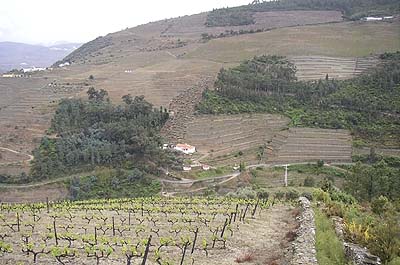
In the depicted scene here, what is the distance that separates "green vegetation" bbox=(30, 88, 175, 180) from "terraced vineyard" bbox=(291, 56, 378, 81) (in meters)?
36.4

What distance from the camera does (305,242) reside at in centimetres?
1623

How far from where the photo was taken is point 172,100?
275ft

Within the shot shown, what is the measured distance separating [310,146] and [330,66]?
38449mm

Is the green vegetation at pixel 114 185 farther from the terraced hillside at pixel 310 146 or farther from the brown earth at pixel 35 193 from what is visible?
the terraced hillside at pixel 310 146

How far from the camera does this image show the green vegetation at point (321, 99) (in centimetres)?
7144

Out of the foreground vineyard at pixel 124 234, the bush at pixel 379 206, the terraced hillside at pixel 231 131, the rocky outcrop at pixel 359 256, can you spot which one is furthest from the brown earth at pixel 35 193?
the rocky outcrop at pixel 359 256

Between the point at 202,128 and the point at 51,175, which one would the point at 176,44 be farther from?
the point at 51,175

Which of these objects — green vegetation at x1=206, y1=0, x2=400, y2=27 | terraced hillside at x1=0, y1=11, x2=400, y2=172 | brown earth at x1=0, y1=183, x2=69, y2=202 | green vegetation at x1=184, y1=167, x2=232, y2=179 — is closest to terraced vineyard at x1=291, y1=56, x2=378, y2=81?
terraced hillside at x1=0, y1=11, x2=400, y2=172

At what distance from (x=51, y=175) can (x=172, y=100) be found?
96.8ft

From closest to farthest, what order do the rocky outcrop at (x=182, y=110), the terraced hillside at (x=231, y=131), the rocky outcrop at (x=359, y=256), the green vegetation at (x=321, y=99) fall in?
1. the rocky outcrop at (x=359, y=256)
2. the terraced hillside at (x=231, y=131)
3. the green vegetation at (x=321, y=99)
4. the rocky outcrop at (x=182, y=110)

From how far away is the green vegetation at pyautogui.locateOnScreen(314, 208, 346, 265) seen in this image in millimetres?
14906

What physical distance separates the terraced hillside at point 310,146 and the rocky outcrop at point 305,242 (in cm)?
4313

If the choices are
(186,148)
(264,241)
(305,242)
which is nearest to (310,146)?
(186,148)

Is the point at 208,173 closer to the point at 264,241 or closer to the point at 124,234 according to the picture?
the point at 124,234
